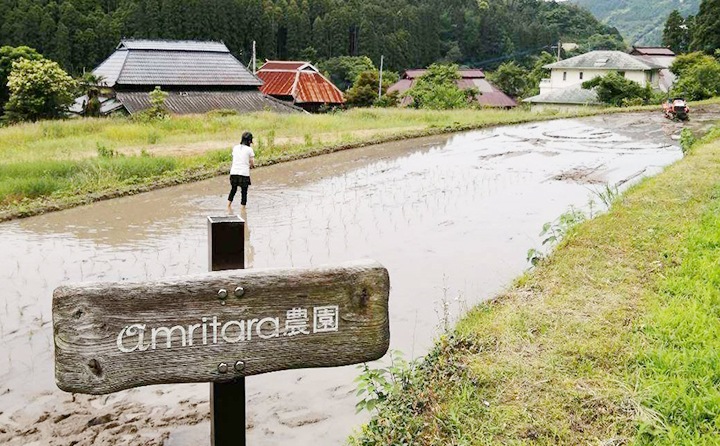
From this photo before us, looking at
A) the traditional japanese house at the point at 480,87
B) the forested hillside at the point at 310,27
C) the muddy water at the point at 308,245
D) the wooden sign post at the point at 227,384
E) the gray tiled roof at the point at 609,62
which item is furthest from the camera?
the traditional japanese house at the point at 480,87

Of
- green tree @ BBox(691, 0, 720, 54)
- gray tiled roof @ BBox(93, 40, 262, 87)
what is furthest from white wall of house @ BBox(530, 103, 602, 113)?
gray tiled roof @ BBox(93, 40, 262, 87)

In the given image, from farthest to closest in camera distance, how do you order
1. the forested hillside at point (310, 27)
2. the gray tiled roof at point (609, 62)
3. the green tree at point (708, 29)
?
the forested hillside at point (310, 27)
the gray tiled roof at point (609, 62)
the green tree at point (708, 29)

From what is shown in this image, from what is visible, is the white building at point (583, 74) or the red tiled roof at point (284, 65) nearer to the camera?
the white building at point (583, 74)

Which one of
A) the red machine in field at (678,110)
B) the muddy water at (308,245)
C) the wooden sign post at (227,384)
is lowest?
the muddy water at (308,245)

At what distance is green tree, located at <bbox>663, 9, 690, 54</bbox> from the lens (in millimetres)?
59500

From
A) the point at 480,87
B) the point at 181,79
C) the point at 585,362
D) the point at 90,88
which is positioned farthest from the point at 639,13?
the point at 585,362

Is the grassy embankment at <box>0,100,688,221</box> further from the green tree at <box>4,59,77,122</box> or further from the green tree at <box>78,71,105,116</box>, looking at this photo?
the green tree at <box>78,71,105,116</box>

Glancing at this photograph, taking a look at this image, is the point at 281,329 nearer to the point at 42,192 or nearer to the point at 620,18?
the point at 42,192

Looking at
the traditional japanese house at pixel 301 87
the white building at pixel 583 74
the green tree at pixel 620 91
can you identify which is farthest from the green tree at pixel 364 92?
the green tree at pixel 620 91

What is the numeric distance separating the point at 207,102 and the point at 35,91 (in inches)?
302

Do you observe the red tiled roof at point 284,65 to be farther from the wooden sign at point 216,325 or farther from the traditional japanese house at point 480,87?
the wooden sign at point 216,325

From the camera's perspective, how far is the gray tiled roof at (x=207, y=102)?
30.0 meters

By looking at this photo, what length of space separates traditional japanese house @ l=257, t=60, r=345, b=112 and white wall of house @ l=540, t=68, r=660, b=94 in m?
15.1

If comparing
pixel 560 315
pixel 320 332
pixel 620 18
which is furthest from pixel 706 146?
pixel 620 18
